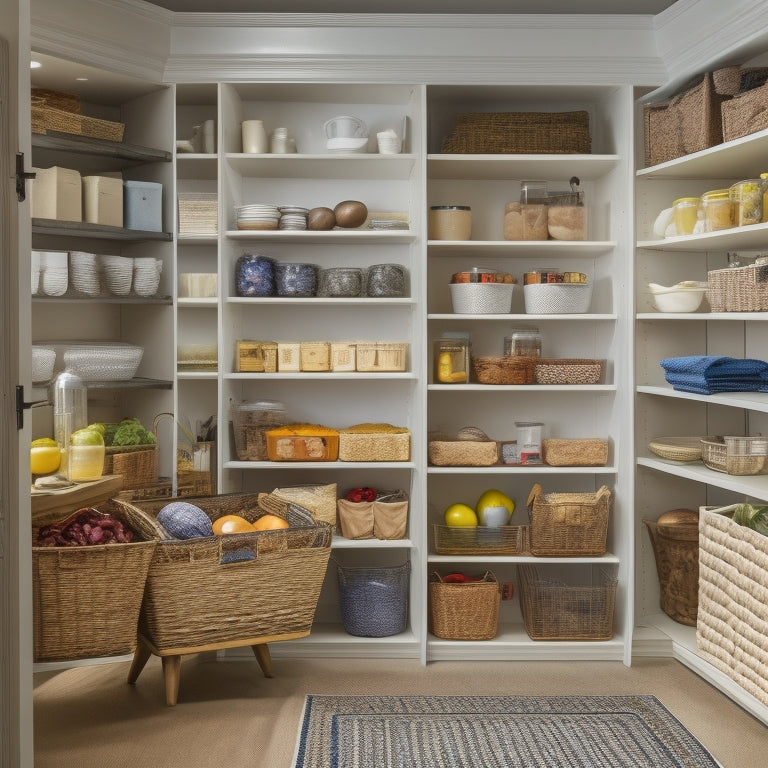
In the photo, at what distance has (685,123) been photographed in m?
3.84

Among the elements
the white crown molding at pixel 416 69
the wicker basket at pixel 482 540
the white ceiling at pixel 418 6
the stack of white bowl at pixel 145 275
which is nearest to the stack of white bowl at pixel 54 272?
the stack of white bowl at pixel 145 275

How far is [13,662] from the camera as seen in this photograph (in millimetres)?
2506

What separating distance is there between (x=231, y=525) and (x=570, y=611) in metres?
1.51

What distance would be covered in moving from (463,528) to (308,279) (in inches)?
49.6

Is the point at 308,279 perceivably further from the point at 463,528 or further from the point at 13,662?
the point at 13,662

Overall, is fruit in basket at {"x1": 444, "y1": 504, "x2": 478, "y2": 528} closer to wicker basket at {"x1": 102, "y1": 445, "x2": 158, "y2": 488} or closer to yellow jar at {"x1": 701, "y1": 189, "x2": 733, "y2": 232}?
wicker basket at {"x1": 102, "y1": 445, "x2": 158, "y2": 488}

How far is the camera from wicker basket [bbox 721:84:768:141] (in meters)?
3.37

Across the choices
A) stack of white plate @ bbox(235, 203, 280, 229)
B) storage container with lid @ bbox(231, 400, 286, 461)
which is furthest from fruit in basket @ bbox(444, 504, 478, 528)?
stack of white plate @ bbox(235, 203, 280, 229)

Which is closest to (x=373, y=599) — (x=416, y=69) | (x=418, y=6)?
(x=416, y=69)

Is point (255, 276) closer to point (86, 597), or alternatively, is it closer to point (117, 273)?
point (117, 273)

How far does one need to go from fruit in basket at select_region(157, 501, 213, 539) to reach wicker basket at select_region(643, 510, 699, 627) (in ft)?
6.35

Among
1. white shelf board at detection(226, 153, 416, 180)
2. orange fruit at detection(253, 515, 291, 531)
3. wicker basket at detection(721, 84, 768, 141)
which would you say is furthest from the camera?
white shelf board at detection(226, 153, 416, 180)

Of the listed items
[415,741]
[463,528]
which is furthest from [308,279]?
[415,741]

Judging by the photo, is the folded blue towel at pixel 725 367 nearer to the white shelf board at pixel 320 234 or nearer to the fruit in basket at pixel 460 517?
the fruit in basket at pixel 460 517
